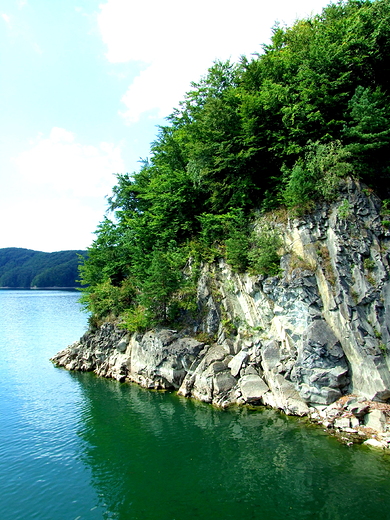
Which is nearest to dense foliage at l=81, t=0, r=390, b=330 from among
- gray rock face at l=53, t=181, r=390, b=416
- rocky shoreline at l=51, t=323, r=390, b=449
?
gray rock face at l=53, t=181, r=390, b=416

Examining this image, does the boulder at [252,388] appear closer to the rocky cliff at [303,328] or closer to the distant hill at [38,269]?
the rocky cliff at [303,328]

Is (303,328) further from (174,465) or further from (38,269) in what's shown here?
(38,269)

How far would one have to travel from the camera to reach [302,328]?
1677cm

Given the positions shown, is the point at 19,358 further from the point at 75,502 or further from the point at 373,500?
the point at 373,500

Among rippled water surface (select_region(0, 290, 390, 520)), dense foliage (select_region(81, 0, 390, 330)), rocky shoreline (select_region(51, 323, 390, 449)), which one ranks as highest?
dense foliage (select_region(81, 0, 390, 330))

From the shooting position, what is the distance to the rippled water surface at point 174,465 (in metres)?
10.1

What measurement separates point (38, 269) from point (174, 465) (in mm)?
185939

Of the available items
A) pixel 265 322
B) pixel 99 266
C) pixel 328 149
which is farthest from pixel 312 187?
pixel 99 266

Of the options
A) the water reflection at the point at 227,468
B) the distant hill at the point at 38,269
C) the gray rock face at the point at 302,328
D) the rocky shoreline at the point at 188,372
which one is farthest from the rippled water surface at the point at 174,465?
the distant hill at the point at 38,269

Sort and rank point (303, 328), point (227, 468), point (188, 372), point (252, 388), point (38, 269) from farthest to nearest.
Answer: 1. point (38, 269)
2. point (188, 372)
3. point (252, 388)
4. point (303, 328)
5. point (227, 468)

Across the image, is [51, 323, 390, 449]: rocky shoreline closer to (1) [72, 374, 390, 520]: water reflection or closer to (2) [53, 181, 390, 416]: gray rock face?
(2) [53, 181, 390, 416]: gray rock face

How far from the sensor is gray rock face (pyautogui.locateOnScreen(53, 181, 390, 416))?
15.1 metres

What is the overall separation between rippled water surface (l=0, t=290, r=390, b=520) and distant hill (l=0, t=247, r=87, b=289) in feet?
477

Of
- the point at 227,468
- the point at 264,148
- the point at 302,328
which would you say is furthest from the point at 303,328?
the point at 264,148
